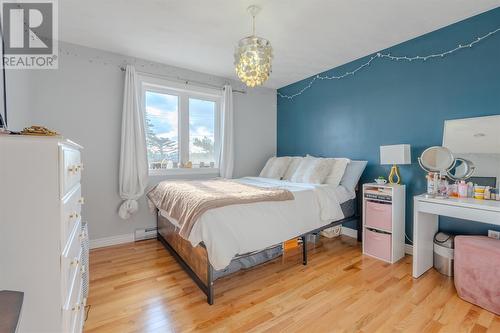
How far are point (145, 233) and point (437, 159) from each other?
11.8 ft

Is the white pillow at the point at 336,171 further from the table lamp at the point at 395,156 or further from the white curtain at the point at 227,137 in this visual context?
the white curtain at the point at 227,137

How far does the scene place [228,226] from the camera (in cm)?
188

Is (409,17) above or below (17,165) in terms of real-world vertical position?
above

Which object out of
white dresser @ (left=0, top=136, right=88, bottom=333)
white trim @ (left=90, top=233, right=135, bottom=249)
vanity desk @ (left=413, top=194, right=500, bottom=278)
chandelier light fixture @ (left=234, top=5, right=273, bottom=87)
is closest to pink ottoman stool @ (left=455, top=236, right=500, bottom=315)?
vanity desk @ (left=413, top=194, right=500, bottom=278)

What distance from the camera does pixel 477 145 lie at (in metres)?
2.26

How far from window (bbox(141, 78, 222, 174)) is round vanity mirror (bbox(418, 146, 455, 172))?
280 centimetres

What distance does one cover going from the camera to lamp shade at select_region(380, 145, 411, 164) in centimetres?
258

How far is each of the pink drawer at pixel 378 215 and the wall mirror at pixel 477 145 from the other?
701 millimetres

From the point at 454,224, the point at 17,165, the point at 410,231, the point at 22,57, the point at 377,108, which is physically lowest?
the point at 410,231

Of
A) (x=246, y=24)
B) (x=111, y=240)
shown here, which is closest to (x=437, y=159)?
(x=246, y=24)

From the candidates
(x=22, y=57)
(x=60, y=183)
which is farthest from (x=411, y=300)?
(x=22, y=57)

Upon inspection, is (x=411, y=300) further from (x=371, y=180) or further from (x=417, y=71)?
(x=417, y=71)

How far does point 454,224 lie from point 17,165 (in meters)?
3.39

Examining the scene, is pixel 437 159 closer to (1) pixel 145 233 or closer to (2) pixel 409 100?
(2) pixel 409 100
